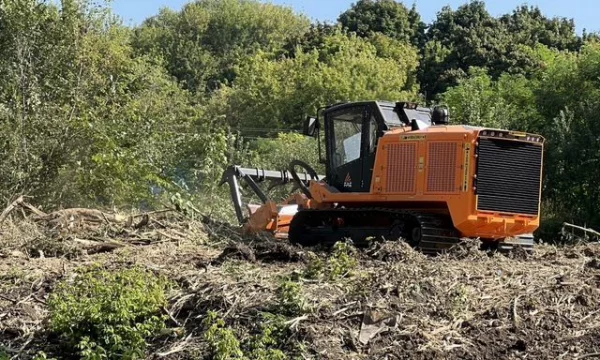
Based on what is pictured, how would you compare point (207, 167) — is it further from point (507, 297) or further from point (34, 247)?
point (507, 297)

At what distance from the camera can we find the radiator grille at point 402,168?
38.2ft

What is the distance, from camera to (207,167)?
55.9 ft

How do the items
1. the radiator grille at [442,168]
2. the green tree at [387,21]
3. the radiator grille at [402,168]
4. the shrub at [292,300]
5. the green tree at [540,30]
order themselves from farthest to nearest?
the green tree at [387,21] < the green tree at [540,30] < the radiator grille at [402,168] < the radiator grille at [442,168] < the shrub at [292,300]

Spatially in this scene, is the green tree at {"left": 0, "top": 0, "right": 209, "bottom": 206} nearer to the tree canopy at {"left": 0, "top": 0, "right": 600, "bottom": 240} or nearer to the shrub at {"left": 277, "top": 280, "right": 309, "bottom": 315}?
the tree canopy at {"left": 0, "top": 0, "right": 600, "bottom": 240}

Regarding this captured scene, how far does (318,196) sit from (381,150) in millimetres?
1263

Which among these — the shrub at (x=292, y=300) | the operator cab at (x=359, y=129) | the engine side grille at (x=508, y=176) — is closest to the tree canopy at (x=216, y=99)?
the operator cab at (x=359, y=129)

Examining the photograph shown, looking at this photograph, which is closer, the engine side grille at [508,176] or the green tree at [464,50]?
Answer: the engine side grille at [508,176]

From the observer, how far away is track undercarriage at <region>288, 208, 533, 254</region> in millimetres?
11273

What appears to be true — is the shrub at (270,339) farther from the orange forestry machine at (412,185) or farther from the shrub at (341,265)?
the orange forestry machine at (412,185)

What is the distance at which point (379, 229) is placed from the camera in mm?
12039

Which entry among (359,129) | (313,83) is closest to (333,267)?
(359,129)

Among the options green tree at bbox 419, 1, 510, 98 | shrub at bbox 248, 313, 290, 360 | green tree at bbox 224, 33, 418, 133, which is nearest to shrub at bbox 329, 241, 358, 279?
shrub at bbox 248, 313, 290, 360

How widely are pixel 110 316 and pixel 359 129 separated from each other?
6124 mm

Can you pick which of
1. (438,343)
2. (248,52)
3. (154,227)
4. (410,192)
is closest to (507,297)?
(438,343)
